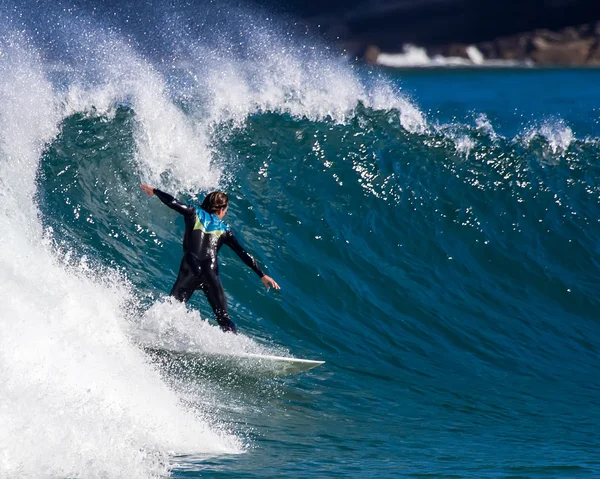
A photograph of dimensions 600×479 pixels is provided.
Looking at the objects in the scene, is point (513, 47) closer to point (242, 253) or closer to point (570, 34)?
point (570, 34)

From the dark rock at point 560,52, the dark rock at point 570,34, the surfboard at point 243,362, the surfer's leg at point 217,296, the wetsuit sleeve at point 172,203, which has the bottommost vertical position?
the surfboard at point 243,362

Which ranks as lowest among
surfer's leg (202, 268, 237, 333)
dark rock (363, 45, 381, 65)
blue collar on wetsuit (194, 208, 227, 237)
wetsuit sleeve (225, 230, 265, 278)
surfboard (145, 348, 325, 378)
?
surfboard (145, 348, 325, 378)

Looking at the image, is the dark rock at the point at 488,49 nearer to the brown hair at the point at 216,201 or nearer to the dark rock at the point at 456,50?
the dark rock at the point at 456,50

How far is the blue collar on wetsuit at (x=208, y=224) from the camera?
6645 millimetres

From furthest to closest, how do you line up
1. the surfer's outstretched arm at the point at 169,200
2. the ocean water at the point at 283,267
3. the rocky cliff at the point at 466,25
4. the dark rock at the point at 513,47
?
1. the dark rock at the point at 513,47
2. the rocky cliff at the point at 466,25
3. the surfer's outstretched arm at the point at 169,200
4. the ocean water at the point at 283,267

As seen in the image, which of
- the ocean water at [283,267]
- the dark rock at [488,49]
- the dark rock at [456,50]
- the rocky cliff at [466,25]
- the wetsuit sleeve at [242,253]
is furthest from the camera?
the dark rock at [488,49]

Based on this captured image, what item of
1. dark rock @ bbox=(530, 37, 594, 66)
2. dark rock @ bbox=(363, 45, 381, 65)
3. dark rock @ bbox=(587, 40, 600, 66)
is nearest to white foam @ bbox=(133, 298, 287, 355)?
dark rock @ bbox=(363, 45, 381, 65)

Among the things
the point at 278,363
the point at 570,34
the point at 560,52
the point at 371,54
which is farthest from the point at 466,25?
the point at 278,363

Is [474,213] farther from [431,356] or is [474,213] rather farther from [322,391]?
[322,391]

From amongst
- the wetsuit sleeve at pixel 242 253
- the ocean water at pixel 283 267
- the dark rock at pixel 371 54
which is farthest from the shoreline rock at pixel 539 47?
the wetsuit sleeve at pixel 242 253

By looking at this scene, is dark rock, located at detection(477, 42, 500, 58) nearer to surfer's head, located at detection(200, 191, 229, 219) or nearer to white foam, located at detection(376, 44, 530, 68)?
white foam, located at detection(376, 44, 530, 68)

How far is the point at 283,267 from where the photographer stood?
29.8 ft

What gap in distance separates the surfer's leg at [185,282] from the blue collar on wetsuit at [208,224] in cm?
29

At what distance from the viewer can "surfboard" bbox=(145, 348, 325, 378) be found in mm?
6148
